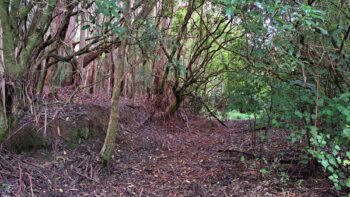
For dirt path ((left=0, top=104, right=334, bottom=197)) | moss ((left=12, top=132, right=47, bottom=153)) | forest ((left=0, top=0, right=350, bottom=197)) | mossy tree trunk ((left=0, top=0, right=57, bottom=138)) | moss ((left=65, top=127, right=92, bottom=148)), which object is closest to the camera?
forest ((left=0, top=0, right=350, bottom=197))

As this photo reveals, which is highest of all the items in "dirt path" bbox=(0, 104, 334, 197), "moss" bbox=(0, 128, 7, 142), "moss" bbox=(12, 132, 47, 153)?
"moss" bbox=(0, 128, 7, 142)

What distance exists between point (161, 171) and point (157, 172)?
7 centimetres

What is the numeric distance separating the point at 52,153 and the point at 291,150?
3.12 m

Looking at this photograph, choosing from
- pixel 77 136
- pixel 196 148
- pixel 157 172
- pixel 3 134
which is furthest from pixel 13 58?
pixel 196 148

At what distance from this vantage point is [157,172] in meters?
4.49

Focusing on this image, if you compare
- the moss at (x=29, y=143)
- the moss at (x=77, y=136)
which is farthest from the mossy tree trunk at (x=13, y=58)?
the moss at (x=77, y=136)

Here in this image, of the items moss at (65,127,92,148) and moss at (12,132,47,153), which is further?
moss at (65,127,92,148)

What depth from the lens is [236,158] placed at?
15.8 ft

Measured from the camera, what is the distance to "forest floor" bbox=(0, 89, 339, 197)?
354 cm

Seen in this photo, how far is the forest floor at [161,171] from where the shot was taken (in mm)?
3539

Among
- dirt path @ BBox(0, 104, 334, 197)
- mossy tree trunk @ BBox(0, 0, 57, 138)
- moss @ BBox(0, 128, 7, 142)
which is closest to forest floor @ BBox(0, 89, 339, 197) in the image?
dirt path @ BBox(0, 104, 334, 197)

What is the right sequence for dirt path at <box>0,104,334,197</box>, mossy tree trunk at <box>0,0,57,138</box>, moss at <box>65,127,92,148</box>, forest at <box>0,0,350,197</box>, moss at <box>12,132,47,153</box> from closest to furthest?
forest at <box>0,0,350,197</box> < dirt path at <box>0,104,334,197</box> < mossy tree trunk at <box>0,0,57,138</box> < moss at <box>12,132,47,153</box> < moss at <box>65,127,92,148</box>

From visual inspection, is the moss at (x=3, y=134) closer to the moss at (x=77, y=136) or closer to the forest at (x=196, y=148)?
the forest at (x=196, y=148)

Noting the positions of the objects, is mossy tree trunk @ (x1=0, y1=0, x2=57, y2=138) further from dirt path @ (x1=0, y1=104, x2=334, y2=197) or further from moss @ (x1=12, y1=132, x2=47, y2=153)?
dirt path @ (x1=0, y1=104, x2=334, y2=197)
